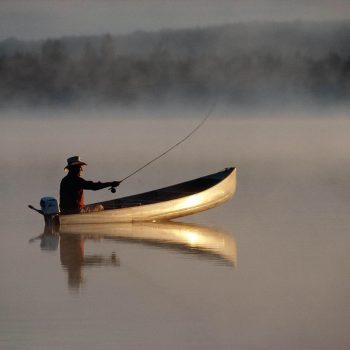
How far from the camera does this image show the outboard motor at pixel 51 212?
1295cm

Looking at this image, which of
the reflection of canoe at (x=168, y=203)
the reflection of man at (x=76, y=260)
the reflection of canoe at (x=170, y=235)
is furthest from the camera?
the reflection of canoe at (x=168, y=203)

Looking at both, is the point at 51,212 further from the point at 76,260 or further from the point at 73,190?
the point at 76,260

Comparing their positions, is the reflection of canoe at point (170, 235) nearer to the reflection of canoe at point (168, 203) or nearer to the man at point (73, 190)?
the reflection of canoe at point (168, 203)

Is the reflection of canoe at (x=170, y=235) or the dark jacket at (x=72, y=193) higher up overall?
the dark jacket at (x=72, y=193)

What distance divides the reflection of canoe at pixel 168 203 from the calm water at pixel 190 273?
0.17m

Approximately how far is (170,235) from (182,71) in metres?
39.1

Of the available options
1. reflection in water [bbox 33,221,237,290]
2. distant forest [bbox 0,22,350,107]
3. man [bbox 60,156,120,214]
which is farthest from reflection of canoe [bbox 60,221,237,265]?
distant forest [bbox 0,22,350,107]

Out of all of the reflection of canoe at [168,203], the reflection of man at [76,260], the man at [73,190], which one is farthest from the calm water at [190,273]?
the man at [73,190]

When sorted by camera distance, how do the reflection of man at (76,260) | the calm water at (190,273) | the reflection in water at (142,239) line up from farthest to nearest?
the reflection in water at (142,239) < the reflection of man at (76,260) < the calm water at (190,273)

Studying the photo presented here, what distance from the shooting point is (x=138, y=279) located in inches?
399

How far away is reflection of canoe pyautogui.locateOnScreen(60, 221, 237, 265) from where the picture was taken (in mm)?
11773

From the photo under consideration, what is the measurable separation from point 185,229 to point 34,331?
507 centimetres

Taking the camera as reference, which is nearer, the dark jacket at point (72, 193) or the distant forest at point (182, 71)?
the dark jacket at point (72, 193)

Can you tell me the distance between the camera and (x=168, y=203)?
1381 centimetres
